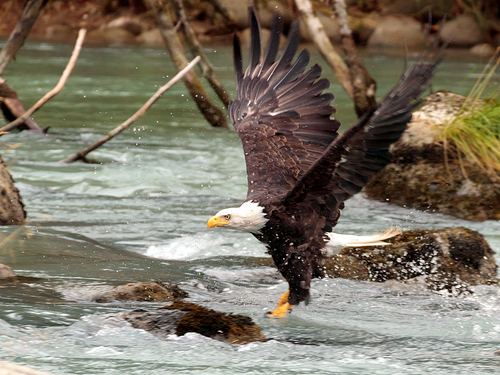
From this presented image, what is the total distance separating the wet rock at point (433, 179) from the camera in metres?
5.55

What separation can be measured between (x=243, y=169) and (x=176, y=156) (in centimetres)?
84

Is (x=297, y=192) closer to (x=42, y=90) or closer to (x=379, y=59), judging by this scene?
(x=42, y=90)

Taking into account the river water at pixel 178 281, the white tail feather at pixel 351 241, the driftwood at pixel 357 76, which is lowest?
Result: the river water at pixel 178 281

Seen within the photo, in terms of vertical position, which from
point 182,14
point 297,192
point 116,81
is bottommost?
point 116,81

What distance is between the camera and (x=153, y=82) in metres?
12.5

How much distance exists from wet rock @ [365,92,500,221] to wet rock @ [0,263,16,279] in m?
3.21

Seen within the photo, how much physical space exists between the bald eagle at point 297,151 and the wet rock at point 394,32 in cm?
1331

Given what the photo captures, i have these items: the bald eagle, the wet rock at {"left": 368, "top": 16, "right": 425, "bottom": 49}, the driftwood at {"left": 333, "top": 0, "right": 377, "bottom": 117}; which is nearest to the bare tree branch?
the driftwood at {"left": 333, "top": 0, "right": 377, "bottom": 117}

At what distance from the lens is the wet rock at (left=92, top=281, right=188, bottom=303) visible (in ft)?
11.6

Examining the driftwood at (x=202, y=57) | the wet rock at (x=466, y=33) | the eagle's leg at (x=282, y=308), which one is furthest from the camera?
the wet rock at (x=466, y=33)

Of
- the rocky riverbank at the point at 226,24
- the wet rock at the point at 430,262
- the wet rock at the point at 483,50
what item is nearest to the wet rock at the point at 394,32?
the rocky riverbank at the point at 226,24

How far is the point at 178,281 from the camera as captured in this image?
4.09 m

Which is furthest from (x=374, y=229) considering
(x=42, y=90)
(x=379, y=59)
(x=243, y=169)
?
(x=379, y=59)

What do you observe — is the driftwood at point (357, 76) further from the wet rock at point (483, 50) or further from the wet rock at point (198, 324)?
the wet rock at point (483, 50)
